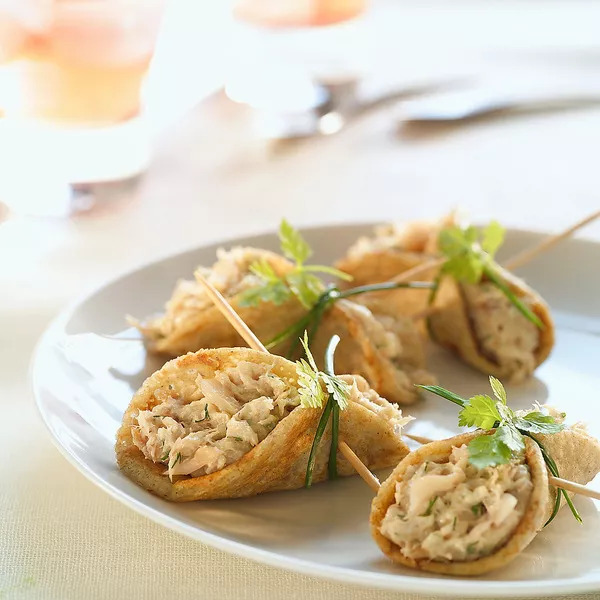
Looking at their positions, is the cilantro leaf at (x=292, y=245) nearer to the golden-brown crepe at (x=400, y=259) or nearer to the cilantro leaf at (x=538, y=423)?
the golden-brown crepe at (x=400, y=259)

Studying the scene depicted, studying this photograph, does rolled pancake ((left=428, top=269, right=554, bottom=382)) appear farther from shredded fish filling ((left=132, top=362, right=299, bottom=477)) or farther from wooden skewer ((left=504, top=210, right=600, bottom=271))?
shredded fish filling ((left=132, top=362, right=299, bottom=477))

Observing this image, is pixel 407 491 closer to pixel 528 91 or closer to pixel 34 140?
pixel 34 140

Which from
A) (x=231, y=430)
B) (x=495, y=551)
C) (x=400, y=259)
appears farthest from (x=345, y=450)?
(x=400, y=259)

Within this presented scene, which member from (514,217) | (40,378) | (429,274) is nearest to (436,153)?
(514,217)

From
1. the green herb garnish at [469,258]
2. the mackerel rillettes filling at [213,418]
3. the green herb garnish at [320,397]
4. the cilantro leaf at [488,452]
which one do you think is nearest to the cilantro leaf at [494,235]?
the green herb garnish at [469,258]

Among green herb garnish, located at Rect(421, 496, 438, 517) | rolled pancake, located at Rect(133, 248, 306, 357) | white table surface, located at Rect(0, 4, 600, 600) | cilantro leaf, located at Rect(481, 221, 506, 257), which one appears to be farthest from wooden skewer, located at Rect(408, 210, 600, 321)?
green herb garnish, located at Rect(421, 496, 438, 517)

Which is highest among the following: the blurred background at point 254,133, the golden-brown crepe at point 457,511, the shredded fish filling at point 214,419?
the shredded fish filling at point 214,419

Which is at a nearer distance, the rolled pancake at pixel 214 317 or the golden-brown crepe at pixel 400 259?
the rolled pancake at pixel 214 317
